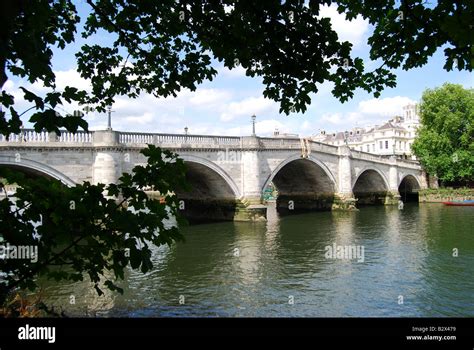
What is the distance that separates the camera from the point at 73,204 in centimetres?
307

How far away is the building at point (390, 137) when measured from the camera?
6525cm

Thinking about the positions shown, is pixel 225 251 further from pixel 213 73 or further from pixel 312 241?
pixel 213 73

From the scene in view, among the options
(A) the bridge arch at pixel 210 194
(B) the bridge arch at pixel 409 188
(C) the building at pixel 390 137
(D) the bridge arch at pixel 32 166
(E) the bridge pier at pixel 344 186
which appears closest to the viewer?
(D) the bridge arch at pixel 32 166

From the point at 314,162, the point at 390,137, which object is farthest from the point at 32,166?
the point at 390,137

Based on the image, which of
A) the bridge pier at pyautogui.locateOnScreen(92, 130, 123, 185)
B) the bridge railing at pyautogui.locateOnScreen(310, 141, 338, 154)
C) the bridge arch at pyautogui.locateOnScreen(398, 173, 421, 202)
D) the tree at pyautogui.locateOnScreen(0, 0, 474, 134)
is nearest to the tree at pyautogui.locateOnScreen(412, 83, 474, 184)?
the bridge arch at pyautogui.locateOnScreen(398, 173, 421, 202)

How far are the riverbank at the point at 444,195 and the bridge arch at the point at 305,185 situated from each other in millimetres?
14256

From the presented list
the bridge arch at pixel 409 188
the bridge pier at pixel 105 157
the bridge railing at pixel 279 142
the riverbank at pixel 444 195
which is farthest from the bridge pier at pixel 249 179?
the bridge arch at pixel 409 188

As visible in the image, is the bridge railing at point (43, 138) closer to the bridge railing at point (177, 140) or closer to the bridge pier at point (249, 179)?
the bridge railing at point (177, 140)

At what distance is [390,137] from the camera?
65188mm

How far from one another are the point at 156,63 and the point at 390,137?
2560 inches

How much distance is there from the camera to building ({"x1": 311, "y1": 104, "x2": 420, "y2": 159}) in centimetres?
6525

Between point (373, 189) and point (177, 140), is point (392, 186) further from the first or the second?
point (177, 140)
